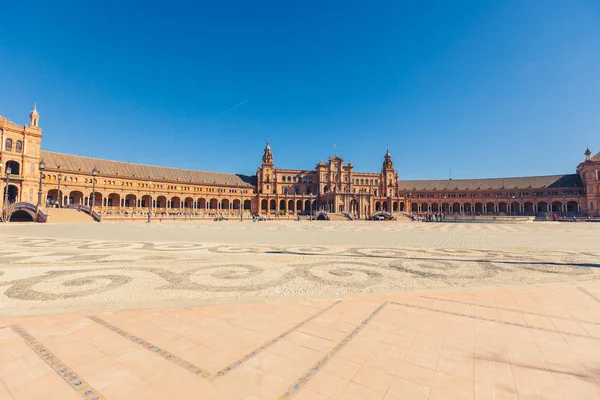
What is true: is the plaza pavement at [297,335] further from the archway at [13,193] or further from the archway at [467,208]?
the archway at [467,208]

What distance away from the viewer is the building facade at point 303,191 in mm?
62438

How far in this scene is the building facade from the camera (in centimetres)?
6244

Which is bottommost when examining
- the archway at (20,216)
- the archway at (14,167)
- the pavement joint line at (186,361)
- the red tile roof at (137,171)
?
the pavement joint line at (186,361)

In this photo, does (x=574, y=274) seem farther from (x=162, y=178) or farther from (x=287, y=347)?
(x=162, y=178)

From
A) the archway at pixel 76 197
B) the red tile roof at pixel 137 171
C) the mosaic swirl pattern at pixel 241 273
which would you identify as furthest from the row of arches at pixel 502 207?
the archway at pixel 76 197

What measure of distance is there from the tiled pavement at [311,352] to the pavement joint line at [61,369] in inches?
0.6

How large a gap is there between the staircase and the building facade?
20472 millimetres

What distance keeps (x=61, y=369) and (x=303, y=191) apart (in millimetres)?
87925

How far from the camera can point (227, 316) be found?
461 centimetres

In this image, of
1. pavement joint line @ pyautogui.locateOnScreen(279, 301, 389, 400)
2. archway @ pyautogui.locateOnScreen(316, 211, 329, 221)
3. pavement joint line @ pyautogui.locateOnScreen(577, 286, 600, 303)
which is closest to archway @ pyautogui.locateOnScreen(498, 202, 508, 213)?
archway @ pyautogui.locateOnScreen(316, 211, 329, 221)

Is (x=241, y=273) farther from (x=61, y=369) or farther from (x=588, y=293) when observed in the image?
(x=588, y=293)

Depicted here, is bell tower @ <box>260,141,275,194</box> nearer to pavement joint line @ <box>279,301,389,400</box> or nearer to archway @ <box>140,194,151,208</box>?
archway @ <box>140,194,151,208</box>

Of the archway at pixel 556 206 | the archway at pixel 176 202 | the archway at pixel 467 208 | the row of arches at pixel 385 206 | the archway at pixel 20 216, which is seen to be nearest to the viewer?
the archway at pixel 20 216

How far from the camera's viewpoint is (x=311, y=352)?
3383mm
